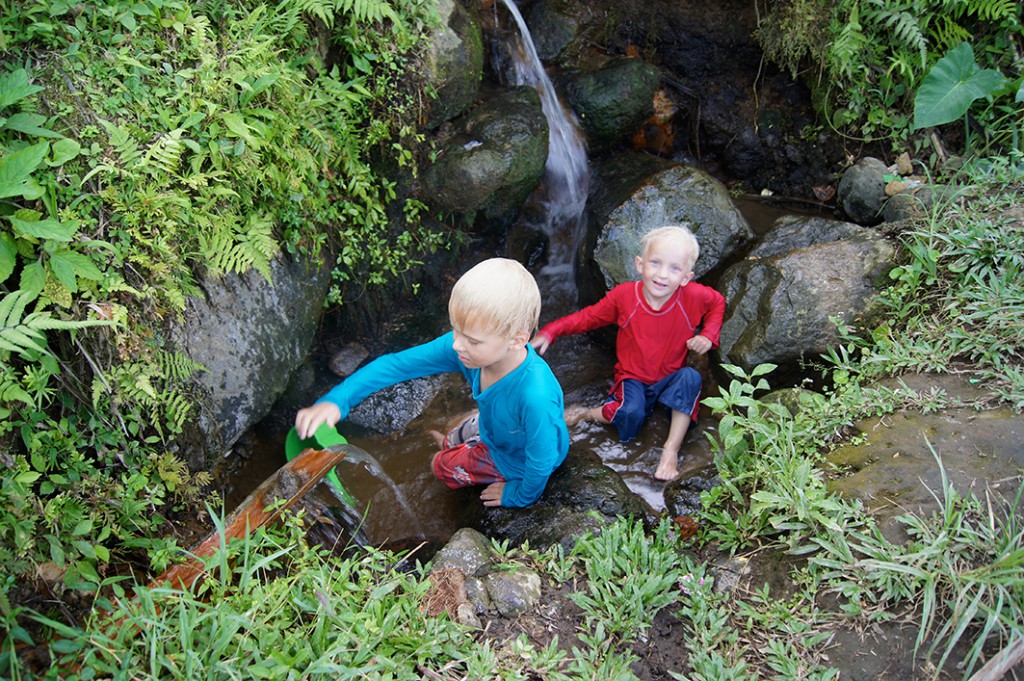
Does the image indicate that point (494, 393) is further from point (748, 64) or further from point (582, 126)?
point (748, 64)

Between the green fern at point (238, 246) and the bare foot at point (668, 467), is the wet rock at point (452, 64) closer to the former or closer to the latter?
the green fern at point (238, 246)

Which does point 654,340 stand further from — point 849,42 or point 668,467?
point 849,42

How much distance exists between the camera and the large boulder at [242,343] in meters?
3.47

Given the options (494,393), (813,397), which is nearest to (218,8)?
(494,393)

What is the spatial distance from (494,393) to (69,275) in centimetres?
189

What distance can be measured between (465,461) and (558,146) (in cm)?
317

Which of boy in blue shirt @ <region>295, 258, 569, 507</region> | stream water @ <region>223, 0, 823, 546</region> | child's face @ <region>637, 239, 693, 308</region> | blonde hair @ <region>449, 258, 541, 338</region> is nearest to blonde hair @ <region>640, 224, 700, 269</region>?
child's face @ <region>637, 239, 693, 308</region>

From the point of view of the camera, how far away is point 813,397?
130 inches

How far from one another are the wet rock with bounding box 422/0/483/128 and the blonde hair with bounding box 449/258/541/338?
2481 millimetres

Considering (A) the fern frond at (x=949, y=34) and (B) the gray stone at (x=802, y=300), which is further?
(A) the fern frond at (x=949, y=34)

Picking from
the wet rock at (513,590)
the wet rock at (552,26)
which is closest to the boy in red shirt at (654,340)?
the wet rock at (513,590)

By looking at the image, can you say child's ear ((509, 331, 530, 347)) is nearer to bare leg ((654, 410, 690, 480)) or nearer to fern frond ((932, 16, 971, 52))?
bare leg ((654, 410, 690, 480))

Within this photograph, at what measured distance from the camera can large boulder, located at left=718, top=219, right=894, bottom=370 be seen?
419 centimetres

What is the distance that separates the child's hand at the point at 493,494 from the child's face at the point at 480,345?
985mm
